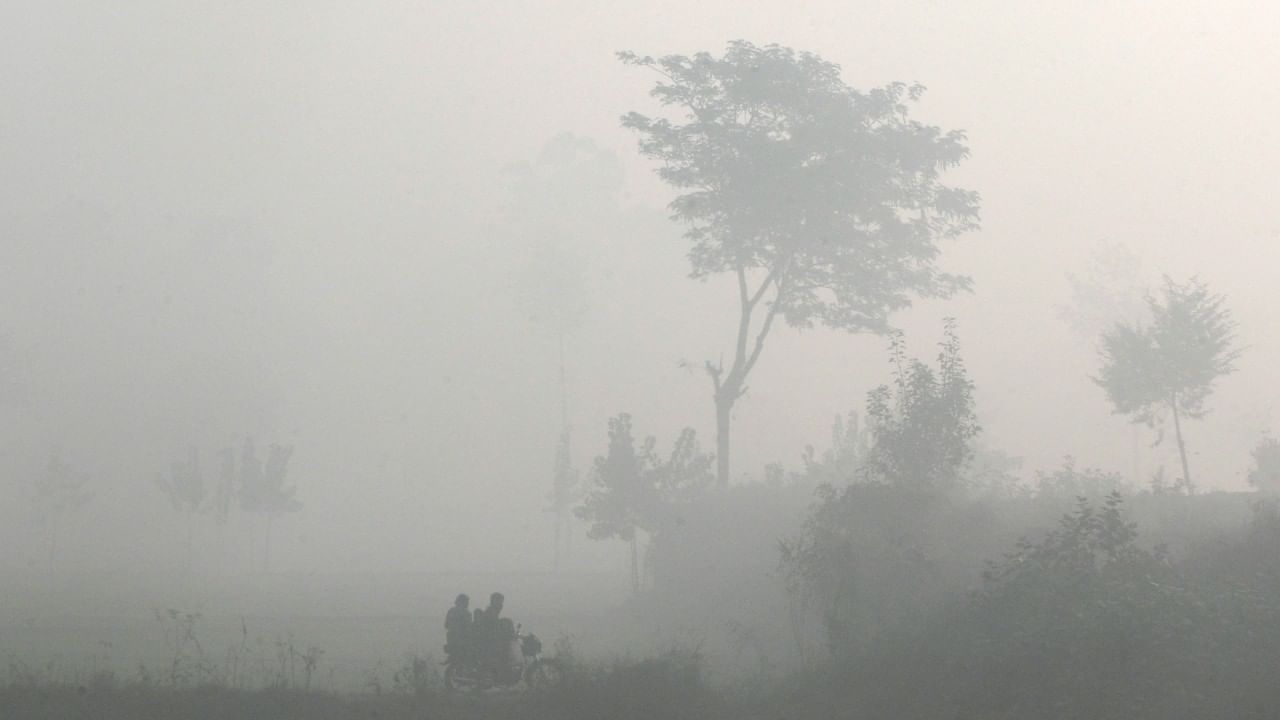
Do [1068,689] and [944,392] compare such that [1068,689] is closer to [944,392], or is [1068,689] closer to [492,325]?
[944,392]

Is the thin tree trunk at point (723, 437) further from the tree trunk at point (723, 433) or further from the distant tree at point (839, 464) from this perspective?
the distant tree at point (839, 464)

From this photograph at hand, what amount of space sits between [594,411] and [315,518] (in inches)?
1362

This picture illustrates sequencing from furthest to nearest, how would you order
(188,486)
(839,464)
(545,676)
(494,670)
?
(188,486)
(839,464)
(494,670)
(545,676)

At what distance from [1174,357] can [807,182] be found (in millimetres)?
A: 12644

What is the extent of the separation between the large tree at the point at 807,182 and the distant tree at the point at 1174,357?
5.82 meters

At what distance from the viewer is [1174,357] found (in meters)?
32.5

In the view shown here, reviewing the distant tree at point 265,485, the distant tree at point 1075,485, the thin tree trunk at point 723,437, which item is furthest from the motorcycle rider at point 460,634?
the distant tree at point 265,485

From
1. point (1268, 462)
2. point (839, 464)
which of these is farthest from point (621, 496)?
point (1268, 462)

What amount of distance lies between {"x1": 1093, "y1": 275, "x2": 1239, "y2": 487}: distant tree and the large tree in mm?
5823

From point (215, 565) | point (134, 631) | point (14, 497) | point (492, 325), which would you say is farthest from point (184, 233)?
point (134, 631)

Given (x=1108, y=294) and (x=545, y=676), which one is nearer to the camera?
(x=545, y=676)

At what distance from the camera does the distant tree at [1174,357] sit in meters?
32.3

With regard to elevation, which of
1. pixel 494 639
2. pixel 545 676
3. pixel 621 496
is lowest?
pixel 545 676

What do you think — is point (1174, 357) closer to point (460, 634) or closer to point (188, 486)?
point (460, 634)
